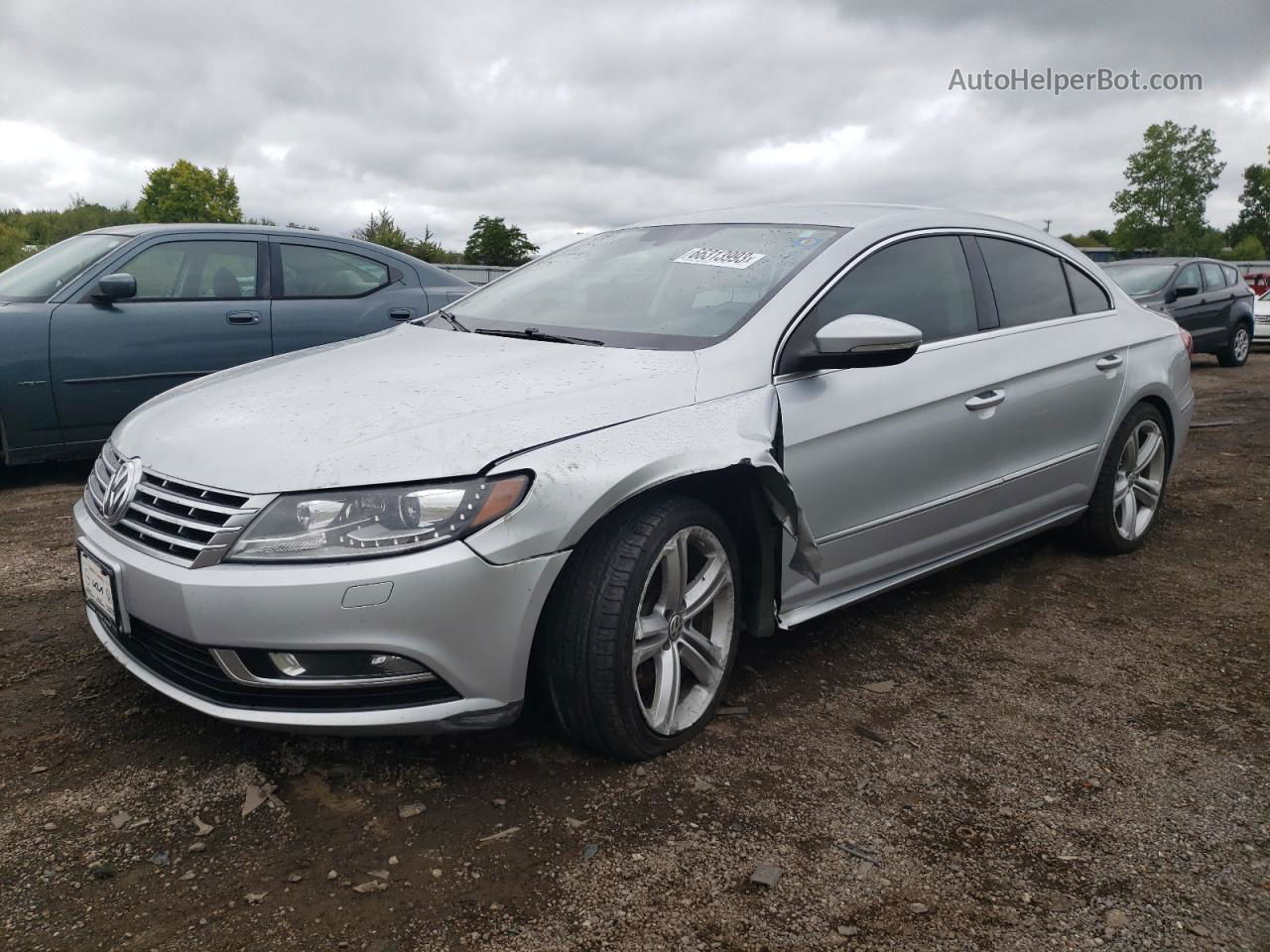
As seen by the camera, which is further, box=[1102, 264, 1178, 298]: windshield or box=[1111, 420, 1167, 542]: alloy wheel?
box=[1102, 264, 1178, 298]: windshield

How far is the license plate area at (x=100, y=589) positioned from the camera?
249 cm

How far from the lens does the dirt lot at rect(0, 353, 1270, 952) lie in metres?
2.06

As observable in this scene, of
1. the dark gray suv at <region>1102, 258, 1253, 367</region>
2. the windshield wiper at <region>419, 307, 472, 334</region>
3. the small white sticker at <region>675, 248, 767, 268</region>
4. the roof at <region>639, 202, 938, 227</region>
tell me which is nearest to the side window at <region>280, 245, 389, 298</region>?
the windshield wiper at <region>419, 307, 472, 334</region>

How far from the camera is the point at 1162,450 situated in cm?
469

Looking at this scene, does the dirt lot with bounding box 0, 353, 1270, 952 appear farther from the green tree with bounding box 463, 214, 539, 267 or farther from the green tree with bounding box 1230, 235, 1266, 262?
the green tree with bounding box 1230, 235, 1266, 262

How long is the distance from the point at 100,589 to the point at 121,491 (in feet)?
0.81

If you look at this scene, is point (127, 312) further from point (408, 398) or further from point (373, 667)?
point (373, 667)

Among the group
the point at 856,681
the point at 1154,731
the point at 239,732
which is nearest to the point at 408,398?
the point at 239,732

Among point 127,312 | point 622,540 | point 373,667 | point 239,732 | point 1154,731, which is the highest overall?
point 127,312

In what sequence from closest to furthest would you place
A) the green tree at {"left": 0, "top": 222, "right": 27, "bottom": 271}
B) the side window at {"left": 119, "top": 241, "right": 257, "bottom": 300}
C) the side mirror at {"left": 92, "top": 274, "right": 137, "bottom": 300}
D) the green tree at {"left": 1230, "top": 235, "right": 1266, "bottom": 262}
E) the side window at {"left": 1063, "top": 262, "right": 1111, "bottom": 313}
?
the side window at {"left": 1063, "top": 262, "right": 1111, "bottom": 313}
the side mirror at {"left": 92, "top": 274, "right": 137, "bottom": 300}
the side window at {"left": 119, "top": 241, "right": 257, "bottom": 300}
the green tree at {"left": 0, "top": 222, "right": 27, "bottom": 271}
the green tree at {"left": 1230, "top": 235, "right": 1266, "bottom": 262}

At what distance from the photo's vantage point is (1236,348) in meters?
13.7

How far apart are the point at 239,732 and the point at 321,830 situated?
1.80 feet

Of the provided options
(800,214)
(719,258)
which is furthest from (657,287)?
(800,214)

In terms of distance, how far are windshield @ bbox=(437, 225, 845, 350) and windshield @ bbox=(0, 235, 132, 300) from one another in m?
3.21
